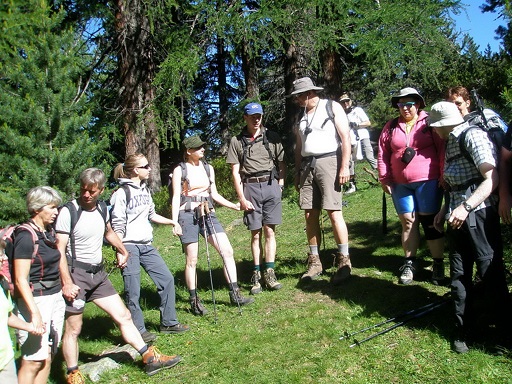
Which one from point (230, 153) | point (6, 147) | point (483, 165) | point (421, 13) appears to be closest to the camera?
point (483, 165)

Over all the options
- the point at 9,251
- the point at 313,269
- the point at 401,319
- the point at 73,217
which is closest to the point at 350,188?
the point at 313,269

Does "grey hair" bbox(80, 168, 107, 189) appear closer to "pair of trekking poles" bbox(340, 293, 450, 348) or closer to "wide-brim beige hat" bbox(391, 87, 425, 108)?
"pair of trekking poles" bbox(340, 293, 450, 348)

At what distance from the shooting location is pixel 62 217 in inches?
170

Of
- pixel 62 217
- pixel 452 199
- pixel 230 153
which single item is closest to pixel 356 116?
pixel 230 153

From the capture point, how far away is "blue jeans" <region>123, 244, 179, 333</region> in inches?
201

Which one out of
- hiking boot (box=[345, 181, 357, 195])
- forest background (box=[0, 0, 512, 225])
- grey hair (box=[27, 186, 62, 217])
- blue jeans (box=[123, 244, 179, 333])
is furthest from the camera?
hiking boot (box=[345, 181, 357, 195])

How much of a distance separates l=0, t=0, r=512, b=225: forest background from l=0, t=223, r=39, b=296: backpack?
6055mm

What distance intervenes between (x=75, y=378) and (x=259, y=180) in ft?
9.22

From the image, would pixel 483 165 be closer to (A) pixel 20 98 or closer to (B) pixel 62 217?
(B) pixel 62 217

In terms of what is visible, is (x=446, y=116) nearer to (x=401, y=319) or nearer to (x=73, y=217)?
(x=401, y=319)

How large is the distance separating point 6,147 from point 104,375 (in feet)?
20.9

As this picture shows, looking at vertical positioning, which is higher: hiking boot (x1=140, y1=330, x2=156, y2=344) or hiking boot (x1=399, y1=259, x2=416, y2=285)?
hiking boot (x1=399, y1=259, x2=416, y2=285)

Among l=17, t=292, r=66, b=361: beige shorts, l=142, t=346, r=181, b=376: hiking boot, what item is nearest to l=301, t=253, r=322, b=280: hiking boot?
l=142, t=346, r=181, b=376: hiking boot

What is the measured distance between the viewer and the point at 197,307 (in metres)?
5.79
